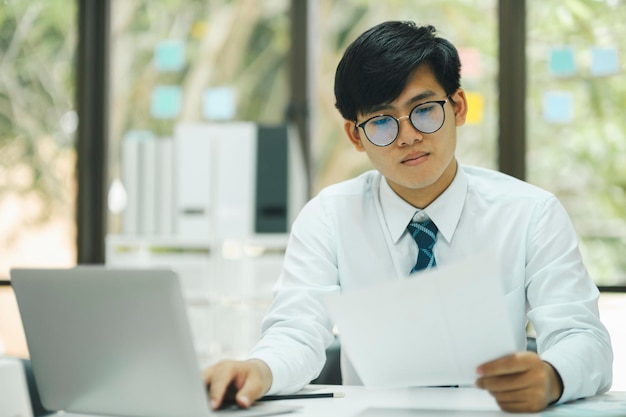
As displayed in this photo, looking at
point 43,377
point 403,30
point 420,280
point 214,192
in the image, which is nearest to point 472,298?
point 420,280

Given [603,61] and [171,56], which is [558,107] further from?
[171,56]

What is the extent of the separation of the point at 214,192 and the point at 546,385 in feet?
7.59

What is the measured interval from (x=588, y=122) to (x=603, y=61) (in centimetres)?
24

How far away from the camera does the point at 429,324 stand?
1.09 metres

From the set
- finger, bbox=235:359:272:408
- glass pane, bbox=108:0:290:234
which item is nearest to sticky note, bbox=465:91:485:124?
glass pane, bbox=108:0:290:234

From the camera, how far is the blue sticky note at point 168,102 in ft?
13.0

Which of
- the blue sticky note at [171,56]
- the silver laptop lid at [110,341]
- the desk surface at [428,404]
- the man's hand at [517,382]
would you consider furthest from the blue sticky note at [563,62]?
the silver laptop lid at [110,341]

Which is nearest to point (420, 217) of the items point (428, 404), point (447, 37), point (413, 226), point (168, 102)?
point (413, 226)

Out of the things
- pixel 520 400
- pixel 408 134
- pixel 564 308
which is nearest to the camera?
pixel 520 400

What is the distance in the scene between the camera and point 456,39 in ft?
11.9

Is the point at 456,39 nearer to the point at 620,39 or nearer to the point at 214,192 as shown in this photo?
the point at 620,39

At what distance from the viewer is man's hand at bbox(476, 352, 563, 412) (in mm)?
1152

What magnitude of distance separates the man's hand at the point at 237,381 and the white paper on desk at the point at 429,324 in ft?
0.59

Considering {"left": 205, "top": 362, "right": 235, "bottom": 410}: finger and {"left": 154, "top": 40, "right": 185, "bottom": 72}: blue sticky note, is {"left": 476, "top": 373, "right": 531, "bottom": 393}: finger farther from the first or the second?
{"left": 154, "top": 40, "right": 185, "bottom": 72}: blue sticky note
